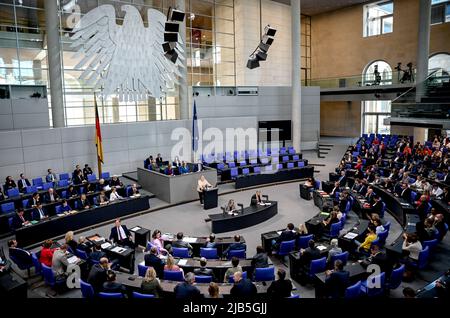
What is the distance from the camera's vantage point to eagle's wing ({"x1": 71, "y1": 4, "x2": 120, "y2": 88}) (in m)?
17.4

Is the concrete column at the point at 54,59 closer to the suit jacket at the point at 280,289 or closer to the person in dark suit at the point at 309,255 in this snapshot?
the person in dark suit at the point at 309,255

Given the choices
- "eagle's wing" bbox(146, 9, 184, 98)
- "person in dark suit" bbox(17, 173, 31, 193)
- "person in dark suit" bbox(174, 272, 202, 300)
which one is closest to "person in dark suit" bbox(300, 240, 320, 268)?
"person in dark suit" bbox(174, 272, 202, 300)

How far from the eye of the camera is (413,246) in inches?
313

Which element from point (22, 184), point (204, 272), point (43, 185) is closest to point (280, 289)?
point (204, 272)

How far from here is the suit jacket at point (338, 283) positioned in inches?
254

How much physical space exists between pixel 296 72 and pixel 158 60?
29.3 feet

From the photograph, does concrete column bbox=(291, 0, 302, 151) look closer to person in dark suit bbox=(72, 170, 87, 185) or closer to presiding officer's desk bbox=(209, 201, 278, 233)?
presiding officer's desk bbox=(209, 201, 278, 233)

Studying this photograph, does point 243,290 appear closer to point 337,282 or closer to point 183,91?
point 337,282

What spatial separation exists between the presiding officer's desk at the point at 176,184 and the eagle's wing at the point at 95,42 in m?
6.12

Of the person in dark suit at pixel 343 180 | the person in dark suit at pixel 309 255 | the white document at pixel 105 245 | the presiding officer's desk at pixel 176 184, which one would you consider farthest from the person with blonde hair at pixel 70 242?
the person in dark suit at pixel 343 180

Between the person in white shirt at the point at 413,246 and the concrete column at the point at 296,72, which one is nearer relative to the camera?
the person in white shirt at the point at 413,246

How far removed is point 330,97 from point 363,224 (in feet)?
65.3

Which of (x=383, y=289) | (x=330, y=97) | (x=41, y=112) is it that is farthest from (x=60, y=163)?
(x=330, y=97)

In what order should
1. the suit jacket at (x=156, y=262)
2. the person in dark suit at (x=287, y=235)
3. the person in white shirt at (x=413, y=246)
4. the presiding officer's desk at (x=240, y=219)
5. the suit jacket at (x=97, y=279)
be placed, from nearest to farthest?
the suit jacket at (x=97, y=279), the suit jacket at (x=156, y=262), the person in white shirt at (x=413, y=246), the person in dark suit at (x=287, y=235), the presiding officer's desk at (x=240, y=219)
